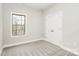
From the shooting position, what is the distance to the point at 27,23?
6.29 feet

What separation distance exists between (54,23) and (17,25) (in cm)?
124

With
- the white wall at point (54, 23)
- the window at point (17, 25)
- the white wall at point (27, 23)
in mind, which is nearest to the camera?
the window at point (17, 25)

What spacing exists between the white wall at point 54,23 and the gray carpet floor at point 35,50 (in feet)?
0.80

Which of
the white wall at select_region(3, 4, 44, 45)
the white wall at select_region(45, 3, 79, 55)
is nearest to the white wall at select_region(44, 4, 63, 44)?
the white wall at select_region(45, 3, 79, 55)

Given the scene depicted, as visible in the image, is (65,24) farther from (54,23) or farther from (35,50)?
(35,50)

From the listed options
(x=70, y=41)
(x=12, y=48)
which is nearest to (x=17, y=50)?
(x=12, y=48)

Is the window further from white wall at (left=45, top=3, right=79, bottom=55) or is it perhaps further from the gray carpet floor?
white wall at (left=45, top=3, right=79, bottom=55)

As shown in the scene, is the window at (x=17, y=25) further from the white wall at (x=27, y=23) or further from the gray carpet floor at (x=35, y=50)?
the gray carpet floor at (x=35, y=50)

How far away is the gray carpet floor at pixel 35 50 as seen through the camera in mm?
1718

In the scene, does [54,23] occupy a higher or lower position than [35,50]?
higher

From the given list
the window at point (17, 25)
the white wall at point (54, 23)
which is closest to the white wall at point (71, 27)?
the white wall at point (54, 23)

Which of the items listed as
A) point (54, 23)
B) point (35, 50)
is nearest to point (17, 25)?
point (35, 50)

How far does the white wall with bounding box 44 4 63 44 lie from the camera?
86.9 inches

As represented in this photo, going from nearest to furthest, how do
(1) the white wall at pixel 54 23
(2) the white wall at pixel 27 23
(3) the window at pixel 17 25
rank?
(3) the window at pixel 17 25 → (2) the white wall at pixel 27 23 → (1) the white wall at pixel 54 23
